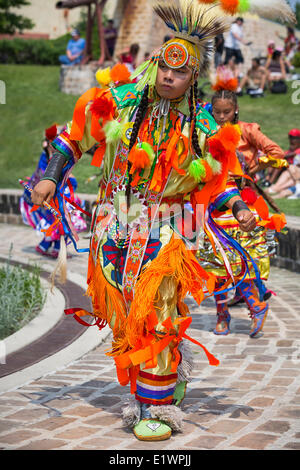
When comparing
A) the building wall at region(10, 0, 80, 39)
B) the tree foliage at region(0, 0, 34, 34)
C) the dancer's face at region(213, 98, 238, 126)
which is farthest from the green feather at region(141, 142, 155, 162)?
the building wall at region(10, 0, 80, 39)

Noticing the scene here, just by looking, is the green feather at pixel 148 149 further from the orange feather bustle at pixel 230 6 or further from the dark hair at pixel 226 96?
the dark hair at pixel 226 96

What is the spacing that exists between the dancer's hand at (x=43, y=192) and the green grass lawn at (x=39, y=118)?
33.4 ft

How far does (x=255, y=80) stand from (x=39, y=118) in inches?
251

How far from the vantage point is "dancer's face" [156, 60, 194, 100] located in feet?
13.6

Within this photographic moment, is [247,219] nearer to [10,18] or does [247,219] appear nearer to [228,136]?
[228,136]

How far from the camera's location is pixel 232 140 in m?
4.22

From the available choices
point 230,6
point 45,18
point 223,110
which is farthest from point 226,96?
point 45,18

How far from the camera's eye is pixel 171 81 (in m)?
4.14

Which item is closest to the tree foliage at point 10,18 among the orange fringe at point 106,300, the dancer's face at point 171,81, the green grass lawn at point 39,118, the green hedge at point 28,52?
the green hedge at point 28,52

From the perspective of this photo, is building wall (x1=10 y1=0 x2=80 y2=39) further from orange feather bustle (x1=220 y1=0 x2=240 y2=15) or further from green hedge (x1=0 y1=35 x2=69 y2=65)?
orange feather bustle (x1=220 y1=0 x2=240 y2=15)

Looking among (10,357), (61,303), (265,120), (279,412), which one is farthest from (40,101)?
(279,412)

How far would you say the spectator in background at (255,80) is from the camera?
68.2ft
